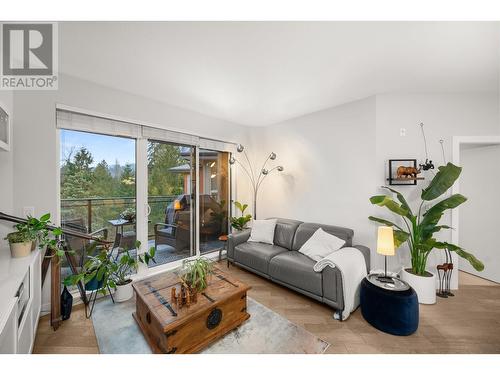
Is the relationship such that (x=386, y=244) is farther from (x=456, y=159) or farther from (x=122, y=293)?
(x=122, y=293)

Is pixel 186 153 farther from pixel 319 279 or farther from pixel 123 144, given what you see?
pixel 319 279

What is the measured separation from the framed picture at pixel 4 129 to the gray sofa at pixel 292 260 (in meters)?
2.72

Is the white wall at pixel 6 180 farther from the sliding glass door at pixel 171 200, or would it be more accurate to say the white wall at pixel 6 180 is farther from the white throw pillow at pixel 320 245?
the white throw pillow at pixel 320 245

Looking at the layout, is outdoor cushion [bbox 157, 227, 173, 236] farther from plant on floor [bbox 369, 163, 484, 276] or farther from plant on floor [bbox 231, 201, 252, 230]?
plant on floor [bbox 369, 163, 484, 276]

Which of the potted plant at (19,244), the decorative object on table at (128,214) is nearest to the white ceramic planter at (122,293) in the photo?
the decorative object on table at (128,214)

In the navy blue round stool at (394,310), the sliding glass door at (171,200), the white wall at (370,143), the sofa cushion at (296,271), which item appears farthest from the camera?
the sliding glass door at (171,200)

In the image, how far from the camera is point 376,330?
1.90 meters

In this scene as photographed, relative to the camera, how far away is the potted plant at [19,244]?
1.68 m

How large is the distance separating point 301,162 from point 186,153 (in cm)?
201

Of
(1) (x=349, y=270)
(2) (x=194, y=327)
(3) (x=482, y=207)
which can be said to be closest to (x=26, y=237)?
(2) (x=194, y=327)

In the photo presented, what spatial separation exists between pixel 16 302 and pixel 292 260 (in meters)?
2.37

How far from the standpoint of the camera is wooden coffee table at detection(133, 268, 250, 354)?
153 centimetres

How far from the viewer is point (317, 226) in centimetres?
305
